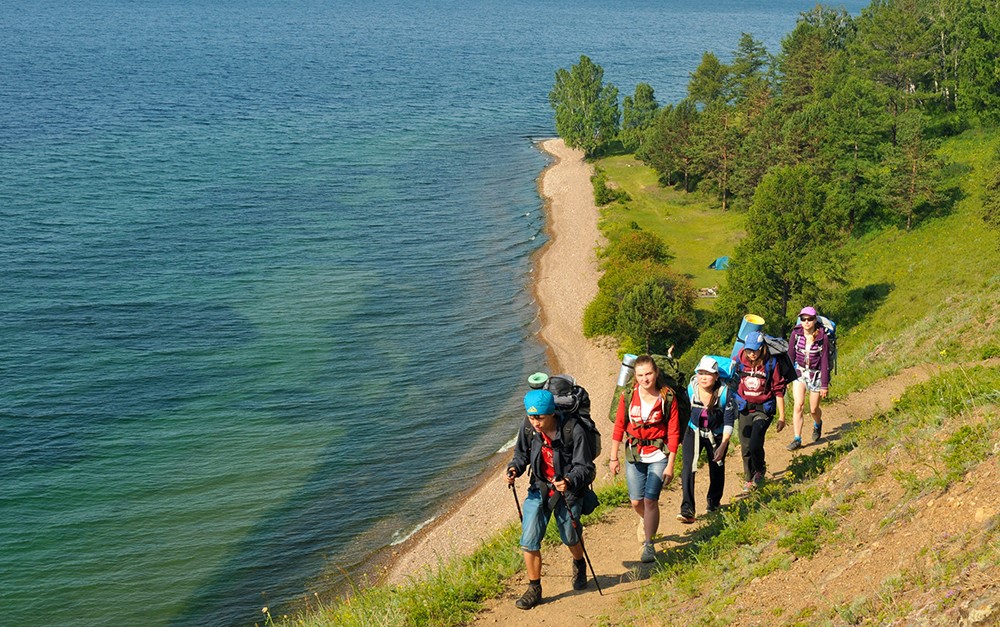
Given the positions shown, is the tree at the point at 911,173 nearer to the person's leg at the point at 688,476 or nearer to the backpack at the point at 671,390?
the person's leg at the point at 688,476

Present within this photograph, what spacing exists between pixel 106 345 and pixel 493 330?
69.6 ft

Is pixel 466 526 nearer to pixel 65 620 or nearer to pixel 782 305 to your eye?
pixel 65 620

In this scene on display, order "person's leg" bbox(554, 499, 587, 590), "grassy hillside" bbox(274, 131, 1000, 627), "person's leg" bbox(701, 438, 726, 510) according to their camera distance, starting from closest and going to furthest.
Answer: "grassy hillside" bbox(274, 131, 1000, 627)
"person's leg" bbox(554, 499, 587, 590)
"person's leg" bbox(701, 438, 726, 510)

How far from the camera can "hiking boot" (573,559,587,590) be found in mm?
11219

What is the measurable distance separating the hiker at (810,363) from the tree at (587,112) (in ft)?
268

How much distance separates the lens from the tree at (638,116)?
308ft

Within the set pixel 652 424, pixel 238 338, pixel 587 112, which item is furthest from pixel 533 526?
pixel 587 112

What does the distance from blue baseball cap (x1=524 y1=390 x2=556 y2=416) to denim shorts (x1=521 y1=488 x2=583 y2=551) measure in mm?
1028

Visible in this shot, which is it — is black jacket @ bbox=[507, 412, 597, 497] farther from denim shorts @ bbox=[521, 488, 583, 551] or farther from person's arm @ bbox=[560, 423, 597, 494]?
denim shorts @ bbox=[521, 488, 583, 551]

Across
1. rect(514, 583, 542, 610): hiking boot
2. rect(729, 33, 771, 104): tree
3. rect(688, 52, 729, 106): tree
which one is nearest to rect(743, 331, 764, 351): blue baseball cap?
rect(514, 583, 542, 610): hiking boot

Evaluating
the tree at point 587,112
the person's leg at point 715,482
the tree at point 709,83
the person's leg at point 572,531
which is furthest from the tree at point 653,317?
the tree at point 709,83

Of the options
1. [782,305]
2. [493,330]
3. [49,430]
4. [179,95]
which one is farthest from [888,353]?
[179,95]

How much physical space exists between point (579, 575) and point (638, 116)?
88.3 metres

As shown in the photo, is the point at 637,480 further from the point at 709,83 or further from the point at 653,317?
the point at 709,83
